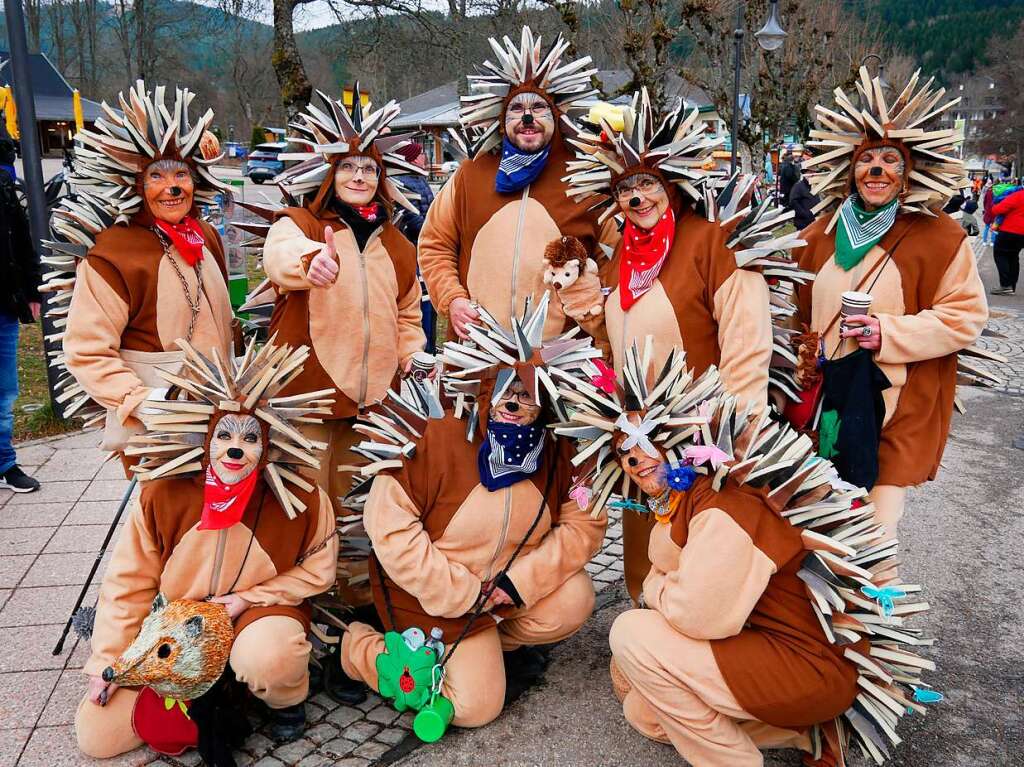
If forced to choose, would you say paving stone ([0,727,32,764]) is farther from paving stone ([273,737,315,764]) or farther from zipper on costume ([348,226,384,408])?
zipper on costume ([348,226,384,408])

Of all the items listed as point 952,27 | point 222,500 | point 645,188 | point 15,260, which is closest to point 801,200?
point 645,188

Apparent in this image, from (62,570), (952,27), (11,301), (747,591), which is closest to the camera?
(747,591)

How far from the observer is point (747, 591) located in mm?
2588

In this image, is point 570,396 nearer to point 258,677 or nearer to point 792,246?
point 792,246

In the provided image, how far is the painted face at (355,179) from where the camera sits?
11.8 feet

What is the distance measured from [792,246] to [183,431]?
222 centimetres

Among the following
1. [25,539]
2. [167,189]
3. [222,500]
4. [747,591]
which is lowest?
[25,539]

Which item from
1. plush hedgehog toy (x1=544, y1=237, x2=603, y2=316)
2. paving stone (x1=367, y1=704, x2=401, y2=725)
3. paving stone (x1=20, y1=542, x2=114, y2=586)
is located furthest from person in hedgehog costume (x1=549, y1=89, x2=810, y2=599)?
paving stone (x1=20, y1=542, x2=114, y2=586)

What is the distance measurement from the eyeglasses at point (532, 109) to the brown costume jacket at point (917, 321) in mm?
1387

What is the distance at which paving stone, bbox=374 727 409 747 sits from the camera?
3.08 m

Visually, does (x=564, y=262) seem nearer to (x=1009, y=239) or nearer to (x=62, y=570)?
(x=62, y=570)

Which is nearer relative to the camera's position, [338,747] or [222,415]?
[222,415]

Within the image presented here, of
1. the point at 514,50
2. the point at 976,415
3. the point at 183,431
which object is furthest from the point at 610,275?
the point at 976,415

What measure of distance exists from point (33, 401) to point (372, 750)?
5603mm
